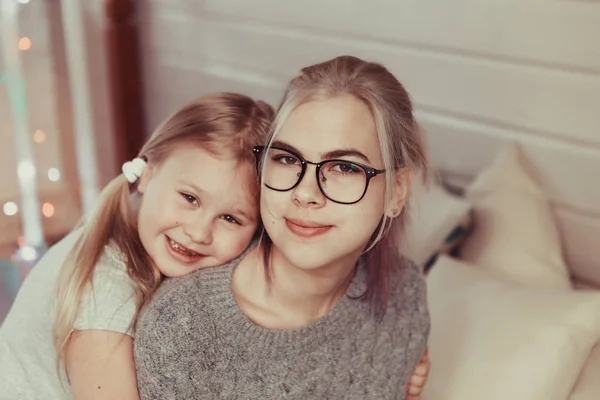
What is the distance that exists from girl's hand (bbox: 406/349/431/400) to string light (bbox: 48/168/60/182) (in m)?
1.76

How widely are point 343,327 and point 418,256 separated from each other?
54 centimetres

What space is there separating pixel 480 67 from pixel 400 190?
77cm

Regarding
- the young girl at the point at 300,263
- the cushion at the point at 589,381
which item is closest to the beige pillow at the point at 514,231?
the cushion at the point at 589,381

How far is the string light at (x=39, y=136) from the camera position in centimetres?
262

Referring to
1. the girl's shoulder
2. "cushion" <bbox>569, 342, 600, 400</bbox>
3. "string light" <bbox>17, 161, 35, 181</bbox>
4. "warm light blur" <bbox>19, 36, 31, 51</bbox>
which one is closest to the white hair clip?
the girl's shoulder

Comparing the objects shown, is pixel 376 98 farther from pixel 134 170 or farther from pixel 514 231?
pixel 514 231

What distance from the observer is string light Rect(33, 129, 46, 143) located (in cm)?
262

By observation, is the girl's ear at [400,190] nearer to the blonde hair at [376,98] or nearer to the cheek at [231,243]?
the blonde hair at [376,98]

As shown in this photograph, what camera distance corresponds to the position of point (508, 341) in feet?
4.48

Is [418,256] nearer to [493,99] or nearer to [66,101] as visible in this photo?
[493,99]

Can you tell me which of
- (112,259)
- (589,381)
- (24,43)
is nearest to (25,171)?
(24,43)

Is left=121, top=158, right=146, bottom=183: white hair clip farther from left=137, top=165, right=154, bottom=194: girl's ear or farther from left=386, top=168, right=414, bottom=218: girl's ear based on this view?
left=386, top=168, right=414, bottom=218: girl's ear

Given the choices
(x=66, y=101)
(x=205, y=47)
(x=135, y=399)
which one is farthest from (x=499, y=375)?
(x=66, y=101)

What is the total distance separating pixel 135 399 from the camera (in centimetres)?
97
